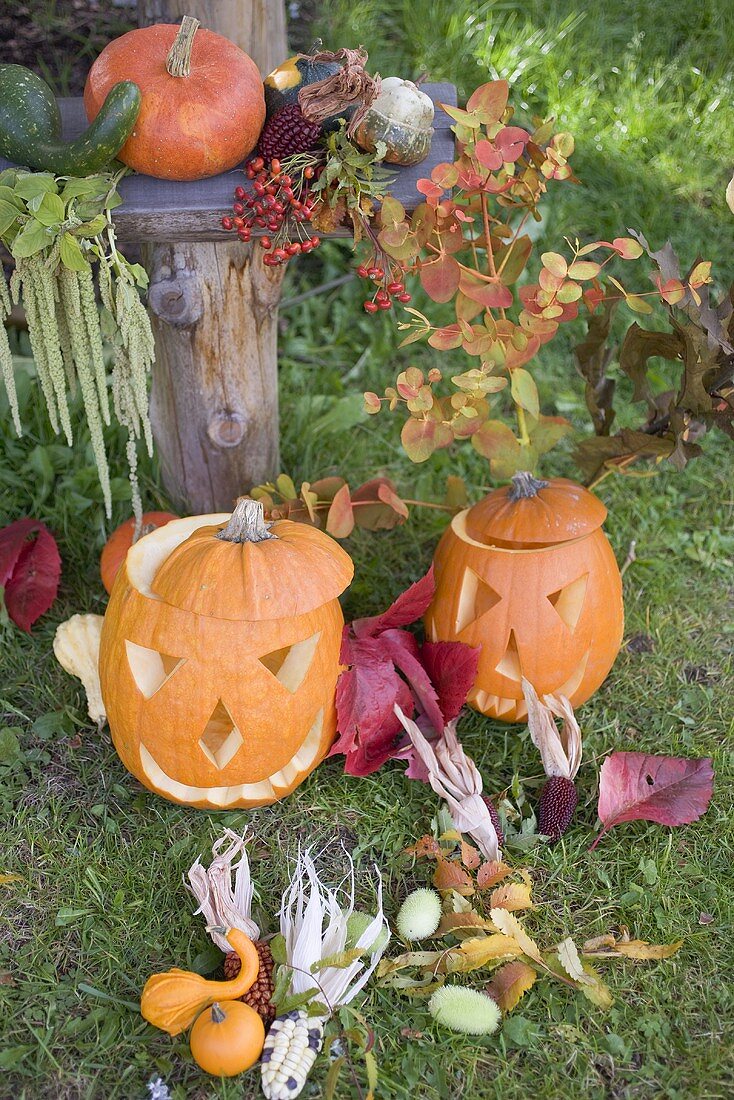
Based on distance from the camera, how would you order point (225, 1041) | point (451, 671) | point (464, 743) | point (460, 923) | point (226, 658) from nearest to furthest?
point (225, 1041), point (460, 923), point (226, 658), point (451, 671), point (464, 743)

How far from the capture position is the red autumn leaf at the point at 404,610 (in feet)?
8.18

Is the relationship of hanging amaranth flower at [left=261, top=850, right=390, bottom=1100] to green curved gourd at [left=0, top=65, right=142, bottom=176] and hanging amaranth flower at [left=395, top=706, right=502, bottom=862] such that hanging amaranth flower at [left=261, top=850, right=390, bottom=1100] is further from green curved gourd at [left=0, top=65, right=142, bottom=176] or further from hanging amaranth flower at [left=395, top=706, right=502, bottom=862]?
green curved gourd at [left=0, top=65, right=142, bottom=176]

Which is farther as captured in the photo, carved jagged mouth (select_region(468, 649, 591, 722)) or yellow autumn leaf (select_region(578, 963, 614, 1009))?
carved jagged mouth (select_region(468, 649, 591, 722))

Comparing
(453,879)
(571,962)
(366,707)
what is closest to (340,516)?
(366,707)

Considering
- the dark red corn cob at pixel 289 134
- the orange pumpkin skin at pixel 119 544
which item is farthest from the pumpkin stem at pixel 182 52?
the orange pumpkin skin at pixel 119 544

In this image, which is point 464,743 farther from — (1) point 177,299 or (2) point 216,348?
(1) point 177,299

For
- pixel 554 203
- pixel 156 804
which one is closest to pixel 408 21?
pixel 554 203

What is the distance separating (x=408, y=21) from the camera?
13.7 feet

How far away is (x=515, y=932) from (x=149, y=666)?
101 centimetres

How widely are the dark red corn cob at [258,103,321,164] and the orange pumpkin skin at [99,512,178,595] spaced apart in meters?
1.07

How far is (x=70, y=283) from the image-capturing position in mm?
2191

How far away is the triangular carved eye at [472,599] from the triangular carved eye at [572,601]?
163 mm

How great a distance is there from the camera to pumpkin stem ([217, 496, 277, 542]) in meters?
2.25

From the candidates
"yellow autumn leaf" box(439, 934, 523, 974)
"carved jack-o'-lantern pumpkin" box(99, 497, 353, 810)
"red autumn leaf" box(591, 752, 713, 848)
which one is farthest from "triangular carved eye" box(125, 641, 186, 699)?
"red autumn leaf" box(591, 752, 713, 848)
